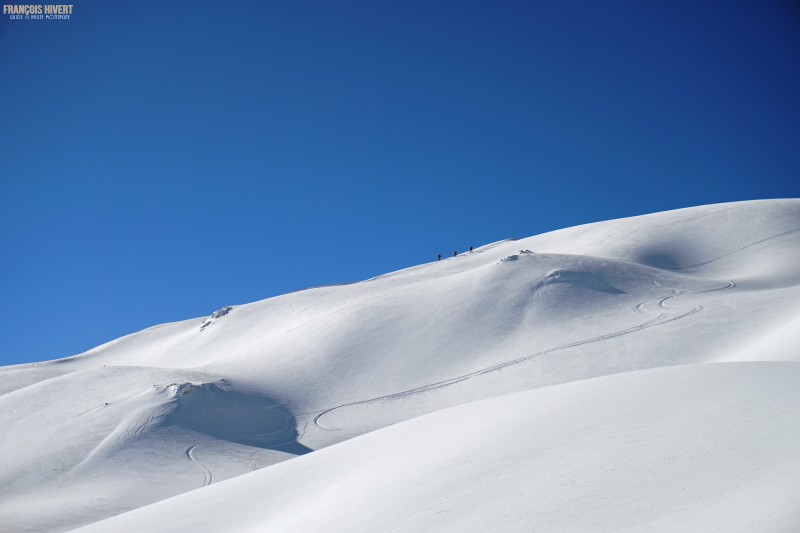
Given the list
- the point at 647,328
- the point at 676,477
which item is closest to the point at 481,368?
the point at 647,328

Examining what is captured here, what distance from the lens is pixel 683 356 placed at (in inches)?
1257

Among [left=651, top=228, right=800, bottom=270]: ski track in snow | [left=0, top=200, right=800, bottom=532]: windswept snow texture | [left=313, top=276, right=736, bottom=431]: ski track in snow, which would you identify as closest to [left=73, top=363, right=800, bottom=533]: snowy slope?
[left=0, top=200, right=800, bottom=532]: windswept snow texture

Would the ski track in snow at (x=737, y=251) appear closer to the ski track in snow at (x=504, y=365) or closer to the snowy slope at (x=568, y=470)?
the ski track in snow at (x=504, y=365)

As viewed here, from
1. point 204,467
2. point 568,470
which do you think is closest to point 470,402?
point 568,470

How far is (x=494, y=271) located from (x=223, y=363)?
18.4m

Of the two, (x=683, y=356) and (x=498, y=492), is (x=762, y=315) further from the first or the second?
(x=498, y=492)

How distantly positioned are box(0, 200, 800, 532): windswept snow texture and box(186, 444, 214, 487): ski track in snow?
0.18m

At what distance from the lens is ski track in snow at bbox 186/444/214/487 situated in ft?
97.0

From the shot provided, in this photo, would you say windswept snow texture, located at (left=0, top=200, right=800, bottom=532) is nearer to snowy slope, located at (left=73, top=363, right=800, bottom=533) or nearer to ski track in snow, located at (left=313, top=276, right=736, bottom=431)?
snowy slope, located at (left=73, top=363, right=800, bottom=533)

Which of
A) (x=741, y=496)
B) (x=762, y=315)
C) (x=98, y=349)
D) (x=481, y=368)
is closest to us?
(x=741, y=496)

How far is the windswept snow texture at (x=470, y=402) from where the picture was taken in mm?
10266

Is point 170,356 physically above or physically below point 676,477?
above

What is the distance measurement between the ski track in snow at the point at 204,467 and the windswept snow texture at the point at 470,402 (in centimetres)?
18

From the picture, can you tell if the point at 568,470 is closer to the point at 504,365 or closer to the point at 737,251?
the point at 504,365
